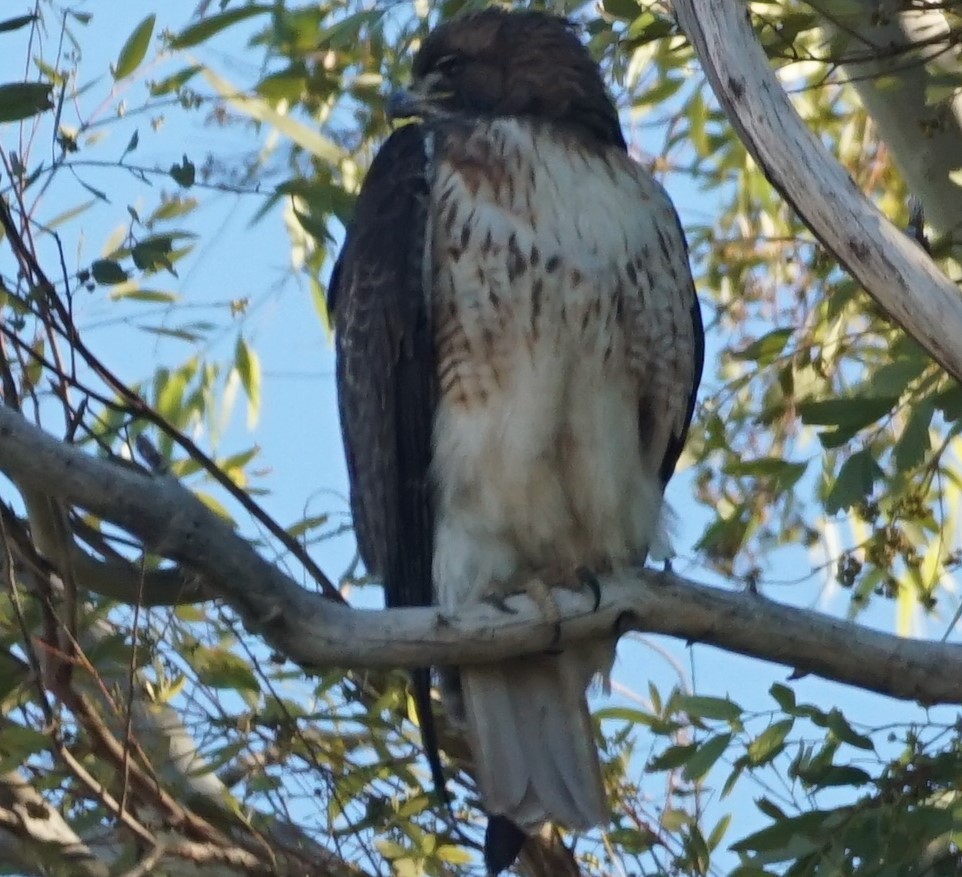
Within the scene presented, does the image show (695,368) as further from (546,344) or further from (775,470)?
(546,344)

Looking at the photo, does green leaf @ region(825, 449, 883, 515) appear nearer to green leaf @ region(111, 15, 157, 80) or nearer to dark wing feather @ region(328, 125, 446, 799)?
dark wing feather @ region(328, 125, 446, 799)

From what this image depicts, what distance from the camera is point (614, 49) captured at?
131 inches

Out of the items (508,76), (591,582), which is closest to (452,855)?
(591,582)

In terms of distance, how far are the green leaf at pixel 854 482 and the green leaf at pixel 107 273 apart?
121 cm

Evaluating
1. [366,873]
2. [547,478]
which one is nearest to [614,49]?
[547,478]

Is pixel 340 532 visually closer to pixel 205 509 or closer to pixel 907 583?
pixel 205 509

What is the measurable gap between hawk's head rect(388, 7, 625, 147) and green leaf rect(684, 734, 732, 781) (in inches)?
48.2

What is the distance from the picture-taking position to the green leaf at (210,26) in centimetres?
336

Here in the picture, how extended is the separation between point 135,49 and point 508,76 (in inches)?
28.4

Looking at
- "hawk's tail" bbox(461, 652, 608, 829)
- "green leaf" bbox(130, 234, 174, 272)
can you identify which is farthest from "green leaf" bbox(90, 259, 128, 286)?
"hawk's tail" bbox(461, 652, 608, 829)

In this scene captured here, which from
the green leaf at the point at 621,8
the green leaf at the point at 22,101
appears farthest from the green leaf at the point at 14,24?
the green leaf at the point at 621,8

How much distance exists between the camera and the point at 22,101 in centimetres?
263

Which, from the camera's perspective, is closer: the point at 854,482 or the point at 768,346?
the point at 854,482

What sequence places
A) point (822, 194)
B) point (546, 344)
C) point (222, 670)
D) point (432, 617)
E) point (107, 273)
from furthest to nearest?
point (222, 670) → point (546, 344) → point (107, 273) → point (432, 617) → point (822, 194)
